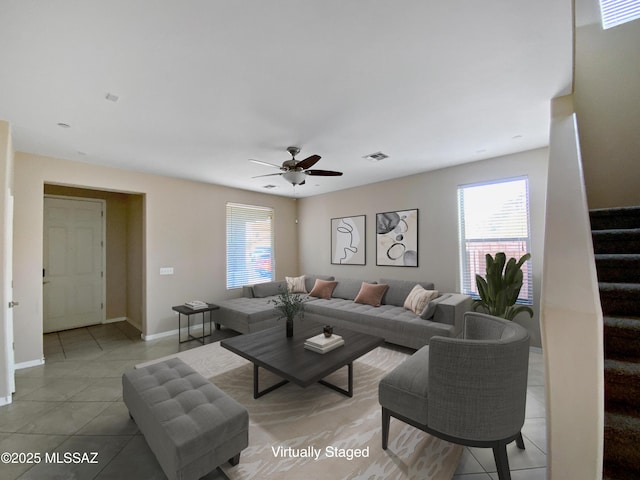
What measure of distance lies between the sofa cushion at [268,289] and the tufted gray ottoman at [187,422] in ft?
10.3

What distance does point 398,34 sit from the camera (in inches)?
61.4

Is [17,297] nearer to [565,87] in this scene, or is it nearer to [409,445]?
[409,445]

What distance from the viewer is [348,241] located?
5.66m

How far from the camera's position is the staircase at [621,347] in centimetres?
123

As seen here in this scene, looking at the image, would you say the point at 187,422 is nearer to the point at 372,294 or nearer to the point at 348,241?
the point at 372,294

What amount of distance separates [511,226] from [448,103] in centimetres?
233

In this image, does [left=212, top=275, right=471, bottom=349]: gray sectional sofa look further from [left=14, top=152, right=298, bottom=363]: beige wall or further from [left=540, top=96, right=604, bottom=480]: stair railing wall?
[left=540, top=96, right=604, bottom=480]: stair railing wall

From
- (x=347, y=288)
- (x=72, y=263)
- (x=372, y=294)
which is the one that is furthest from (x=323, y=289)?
(x=72, y=263)

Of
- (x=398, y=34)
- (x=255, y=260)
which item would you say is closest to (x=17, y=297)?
(x=255, y=260)

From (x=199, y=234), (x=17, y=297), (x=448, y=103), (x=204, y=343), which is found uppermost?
(x=448, y=103)

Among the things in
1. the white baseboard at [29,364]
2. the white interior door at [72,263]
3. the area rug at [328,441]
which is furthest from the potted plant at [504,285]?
the white interior door at [72,263]

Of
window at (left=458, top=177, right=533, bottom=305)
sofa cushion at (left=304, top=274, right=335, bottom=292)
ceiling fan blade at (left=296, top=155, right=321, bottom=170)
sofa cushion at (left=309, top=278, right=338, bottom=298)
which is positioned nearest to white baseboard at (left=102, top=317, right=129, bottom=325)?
sofa cushion at (left=304, top=274, right=335, bottom=292)

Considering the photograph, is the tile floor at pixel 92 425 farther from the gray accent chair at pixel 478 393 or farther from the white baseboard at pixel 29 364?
the gray accent chair at pixel 478 393

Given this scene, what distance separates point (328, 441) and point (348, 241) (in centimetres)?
402
